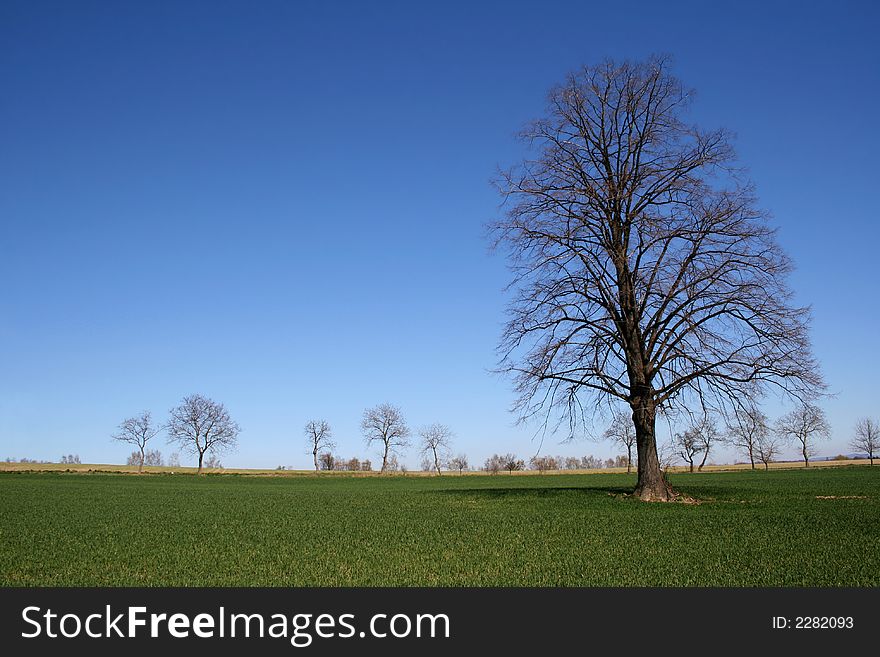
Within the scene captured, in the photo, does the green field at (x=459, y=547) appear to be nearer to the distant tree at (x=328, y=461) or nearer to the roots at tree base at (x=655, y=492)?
the roots at tree base at (x=655, y=492)

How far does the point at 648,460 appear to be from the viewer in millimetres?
25672

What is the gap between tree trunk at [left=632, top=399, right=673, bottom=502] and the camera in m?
25.3

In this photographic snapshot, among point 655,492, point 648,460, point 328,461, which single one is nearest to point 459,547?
point 648,460

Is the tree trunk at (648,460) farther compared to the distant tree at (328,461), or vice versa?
the distant tree at (328,461)

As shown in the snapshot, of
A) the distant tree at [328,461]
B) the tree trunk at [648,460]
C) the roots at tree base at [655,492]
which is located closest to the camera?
the tree trunk at [648,460]

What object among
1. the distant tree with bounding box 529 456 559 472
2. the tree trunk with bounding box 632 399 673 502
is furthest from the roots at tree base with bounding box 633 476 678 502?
the distant tree with bounding box 529 456 559 472

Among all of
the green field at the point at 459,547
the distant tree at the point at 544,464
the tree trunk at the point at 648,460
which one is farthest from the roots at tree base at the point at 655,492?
the distant tree at the point at 544,464

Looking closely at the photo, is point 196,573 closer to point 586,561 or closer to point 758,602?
point 586,561

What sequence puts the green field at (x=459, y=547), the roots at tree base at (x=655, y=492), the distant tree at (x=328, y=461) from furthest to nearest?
the distant tree at (x=328, y=461) < the roots at tree base at (x=655, y=492) < the green field at (x=459, y=547)

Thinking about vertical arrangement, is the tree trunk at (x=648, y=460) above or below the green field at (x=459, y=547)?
above

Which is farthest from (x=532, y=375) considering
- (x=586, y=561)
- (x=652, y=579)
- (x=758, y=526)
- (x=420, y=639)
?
(x=420, y=639)

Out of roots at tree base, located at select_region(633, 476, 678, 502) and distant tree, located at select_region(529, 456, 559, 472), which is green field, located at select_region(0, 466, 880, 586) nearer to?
roots at tree base, located at select_region(633, 476, 678, 502)

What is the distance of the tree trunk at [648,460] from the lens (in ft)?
83.1

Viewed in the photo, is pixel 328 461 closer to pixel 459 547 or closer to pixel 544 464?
pixel 544 464
